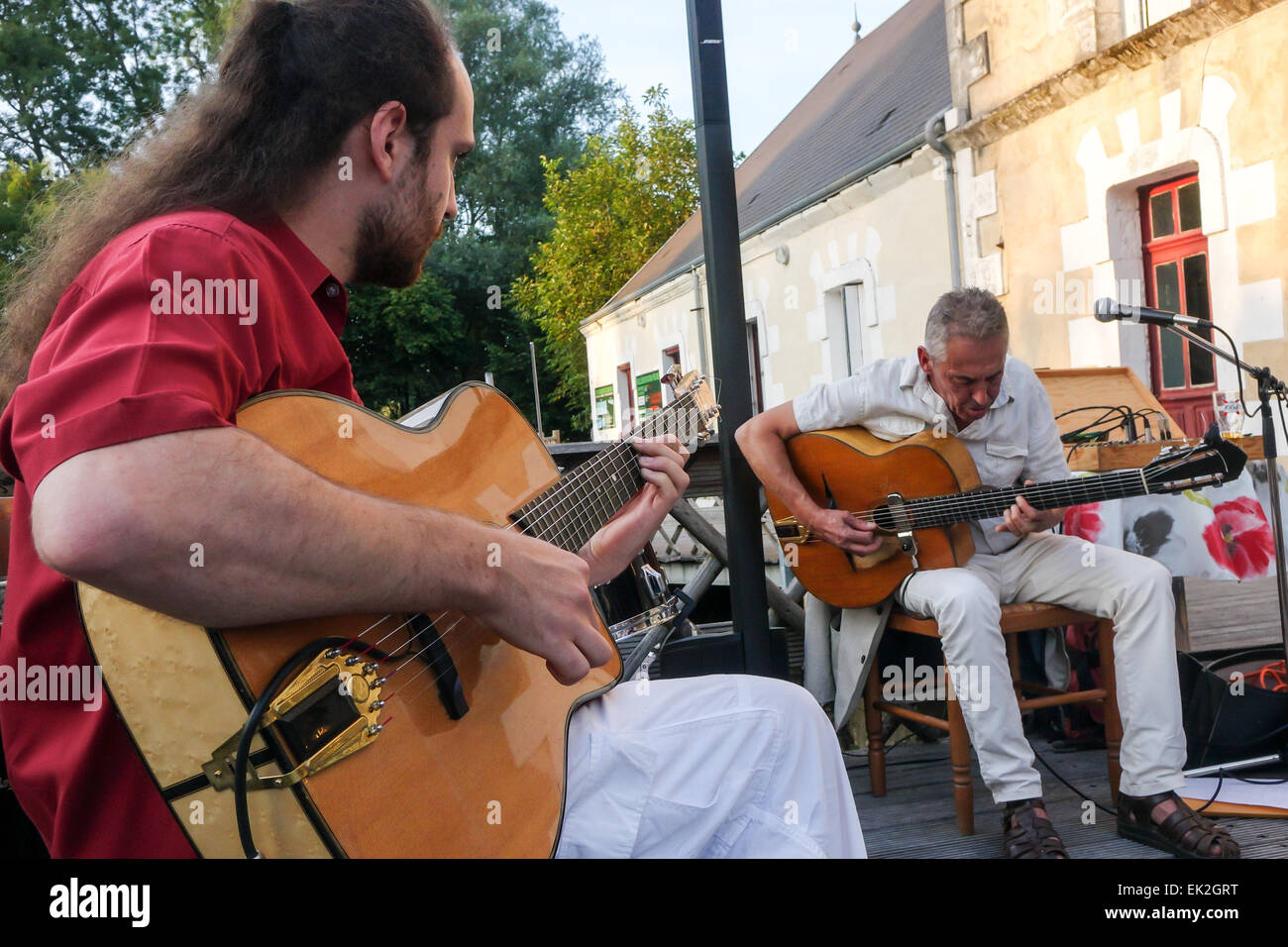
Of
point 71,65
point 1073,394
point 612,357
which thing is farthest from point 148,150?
point 71,65

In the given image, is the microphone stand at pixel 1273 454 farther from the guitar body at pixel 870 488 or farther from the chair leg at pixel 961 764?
the chair leg at pixel 961 764

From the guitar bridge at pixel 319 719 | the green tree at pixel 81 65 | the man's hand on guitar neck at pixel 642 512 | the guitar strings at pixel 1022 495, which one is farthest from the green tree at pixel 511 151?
the guitar bridge at pixel 319 719

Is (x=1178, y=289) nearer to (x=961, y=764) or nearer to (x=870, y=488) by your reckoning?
(x=870, y=488)

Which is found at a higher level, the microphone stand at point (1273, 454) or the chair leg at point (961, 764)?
the microphone stand at point (1273, 454)

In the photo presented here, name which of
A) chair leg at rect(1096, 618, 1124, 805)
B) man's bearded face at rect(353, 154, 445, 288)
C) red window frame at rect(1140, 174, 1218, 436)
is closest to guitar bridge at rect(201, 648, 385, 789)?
man's bearded face at rect(353, 154, 445, 288)

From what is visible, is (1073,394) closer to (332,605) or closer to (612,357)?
(332,605)

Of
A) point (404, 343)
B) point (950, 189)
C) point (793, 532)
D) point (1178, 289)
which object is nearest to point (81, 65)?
point (404, 343)

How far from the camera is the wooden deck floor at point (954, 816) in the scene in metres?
2.80

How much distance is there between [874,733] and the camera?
334 cm

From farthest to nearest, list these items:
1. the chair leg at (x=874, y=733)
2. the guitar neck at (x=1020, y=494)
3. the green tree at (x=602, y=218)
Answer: the green tree at (x=602, y=218) → the chair leg at (x=874, y=733) → the guitar neck at (x=1020, y=494)

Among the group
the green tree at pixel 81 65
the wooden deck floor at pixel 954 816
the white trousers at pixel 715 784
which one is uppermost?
the green tree at pixel 81 65

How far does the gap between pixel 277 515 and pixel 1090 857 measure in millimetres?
2548

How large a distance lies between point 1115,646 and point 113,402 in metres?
2.85

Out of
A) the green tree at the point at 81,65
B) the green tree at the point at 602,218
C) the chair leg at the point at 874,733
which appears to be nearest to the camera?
the chair leg at the point at 874,733
